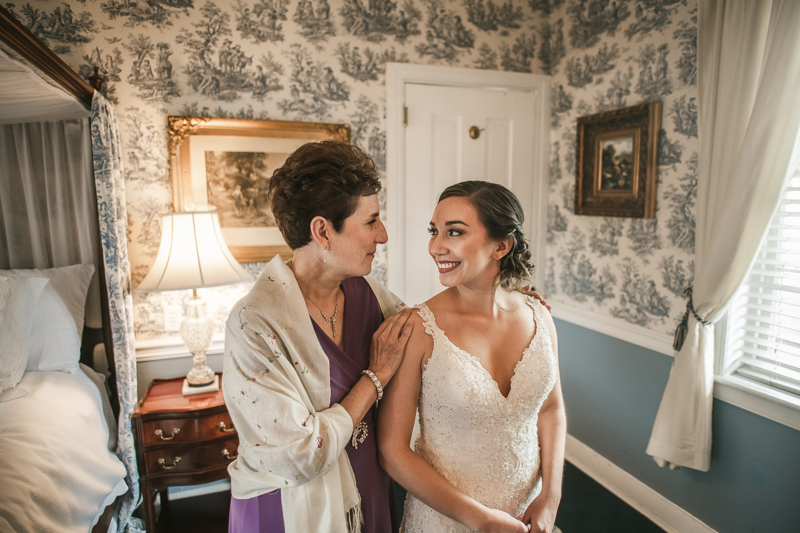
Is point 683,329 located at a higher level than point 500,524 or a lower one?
higher

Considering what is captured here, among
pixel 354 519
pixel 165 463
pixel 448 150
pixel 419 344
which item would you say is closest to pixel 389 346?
pixel 419 344

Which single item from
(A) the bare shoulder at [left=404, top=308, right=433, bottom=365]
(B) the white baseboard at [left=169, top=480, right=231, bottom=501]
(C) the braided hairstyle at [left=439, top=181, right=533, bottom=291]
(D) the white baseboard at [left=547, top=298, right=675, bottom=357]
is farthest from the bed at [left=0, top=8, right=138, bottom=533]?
(D) the white baseboard at [left=547, top=298, right=675, bottom=357]

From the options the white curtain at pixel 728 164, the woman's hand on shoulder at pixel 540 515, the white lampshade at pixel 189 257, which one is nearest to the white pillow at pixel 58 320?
the white lampshade at pixel 189 257

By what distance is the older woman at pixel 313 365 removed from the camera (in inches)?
43.2

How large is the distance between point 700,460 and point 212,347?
2.40m

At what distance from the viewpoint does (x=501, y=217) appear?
4.51ft

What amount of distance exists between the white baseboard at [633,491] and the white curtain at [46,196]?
2833 mm

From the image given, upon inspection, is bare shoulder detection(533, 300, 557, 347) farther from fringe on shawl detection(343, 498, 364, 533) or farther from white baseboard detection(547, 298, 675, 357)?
white baseboard detection(547, 298, 675, 357)

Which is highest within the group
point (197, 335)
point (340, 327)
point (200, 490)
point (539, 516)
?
point (340, 327)

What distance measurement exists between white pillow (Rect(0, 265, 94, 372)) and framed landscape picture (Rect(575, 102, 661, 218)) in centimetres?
268

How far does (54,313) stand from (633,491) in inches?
115

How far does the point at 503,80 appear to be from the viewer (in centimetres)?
299

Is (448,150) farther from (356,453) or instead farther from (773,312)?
(356,453)

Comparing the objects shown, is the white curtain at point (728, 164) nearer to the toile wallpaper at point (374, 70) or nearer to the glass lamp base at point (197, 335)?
the toile wallpaper at point (374, 70)
